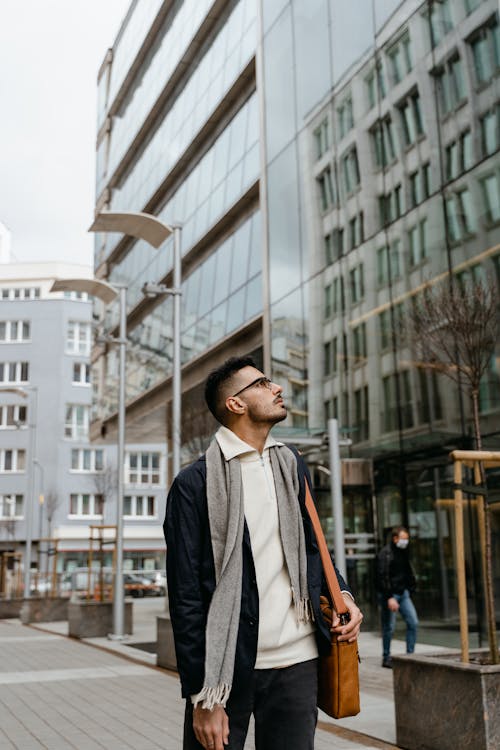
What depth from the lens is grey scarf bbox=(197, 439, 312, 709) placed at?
9.48 feet

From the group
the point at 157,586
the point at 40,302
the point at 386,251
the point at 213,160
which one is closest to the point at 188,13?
the point at 213,160

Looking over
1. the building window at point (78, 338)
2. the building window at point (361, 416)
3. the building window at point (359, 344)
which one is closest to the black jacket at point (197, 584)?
the building window at point (361, 416)

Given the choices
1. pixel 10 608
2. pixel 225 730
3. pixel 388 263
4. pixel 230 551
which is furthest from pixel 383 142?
pixel 10 608

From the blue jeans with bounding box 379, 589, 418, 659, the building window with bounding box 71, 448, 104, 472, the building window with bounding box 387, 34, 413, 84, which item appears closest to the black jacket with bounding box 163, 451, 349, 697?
the blue jeans with bounding box 379, 589, 418, 659

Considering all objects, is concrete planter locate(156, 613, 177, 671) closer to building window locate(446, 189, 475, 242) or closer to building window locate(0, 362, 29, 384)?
building window locate(446, 189, 475, 242)

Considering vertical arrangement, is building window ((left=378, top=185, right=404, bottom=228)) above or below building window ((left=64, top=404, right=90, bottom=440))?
below

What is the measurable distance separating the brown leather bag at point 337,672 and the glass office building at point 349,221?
5767 millimetres

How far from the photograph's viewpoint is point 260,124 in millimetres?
23641

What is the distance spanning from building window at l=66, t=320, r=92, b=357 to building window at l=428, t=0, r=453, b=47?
52854mm

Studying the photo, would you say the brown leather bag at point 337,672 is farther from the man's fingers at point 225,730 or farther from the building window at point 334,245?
the building window at point 334,245

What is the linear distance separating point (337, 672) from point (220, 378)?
1.12m

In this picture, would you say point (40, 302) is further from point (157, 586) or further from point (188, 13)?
point (188, 13)

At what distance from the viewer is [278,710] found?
3.06 metres

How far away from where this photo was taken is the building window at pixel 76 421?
6431 centimetres
